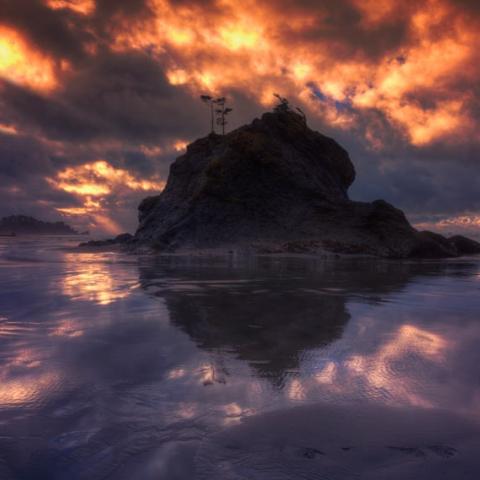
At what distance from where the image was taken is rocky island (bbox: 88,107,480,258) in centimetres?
2634

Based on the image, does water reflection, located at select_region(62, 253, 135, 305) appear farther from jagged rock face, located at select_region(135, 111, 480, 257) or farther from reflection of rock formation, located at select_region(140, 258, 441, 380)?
jagged rock face, located at select_region(135, 111, 480, 257)

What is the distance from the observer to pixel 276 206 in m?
29.9

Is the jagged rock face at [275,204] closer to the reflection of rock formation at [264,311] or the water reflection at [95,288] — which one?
the reflection of rock formation at [264,311]

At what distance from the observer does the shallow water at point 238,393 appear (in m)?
2.05

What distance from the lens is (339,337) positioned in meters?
4.58

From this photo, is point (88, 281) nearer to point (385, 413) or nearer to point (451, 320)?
point (451, 320)

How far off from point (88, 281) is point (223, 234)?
18875 mm

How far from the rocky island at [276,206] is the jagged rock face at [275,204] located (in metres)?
0.07

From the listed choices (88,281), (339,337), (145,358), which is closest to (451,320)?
(339,337)

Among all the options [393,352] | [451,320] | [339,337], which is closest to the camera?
[393,352]

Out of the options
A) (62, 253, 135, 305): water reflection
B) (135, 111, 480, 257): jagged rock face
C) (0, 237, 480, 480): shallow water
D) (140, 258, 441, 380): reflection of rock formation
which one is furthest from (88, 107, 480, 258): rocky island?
(0, 237, 480, 480): shallow water

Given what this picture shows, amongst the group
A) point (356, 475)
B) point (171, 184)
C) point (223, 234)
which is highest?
point (171, 184)

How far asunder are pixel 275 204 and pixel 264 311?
80.0 ft

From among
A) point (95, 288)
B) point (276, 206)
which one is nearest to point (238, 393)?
point (95, 288)
